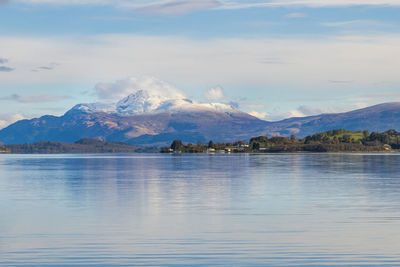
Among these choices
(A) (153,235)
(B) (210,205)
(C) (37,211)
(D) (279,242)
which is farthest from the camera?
(B) (210,205)

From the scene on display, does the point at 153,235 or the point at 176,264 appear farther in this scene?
the point at 153,235

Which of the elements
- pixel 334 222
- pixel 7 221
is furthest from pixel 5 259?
pixel 334 222

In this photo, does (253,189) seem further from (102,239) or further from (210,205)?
(102,239)

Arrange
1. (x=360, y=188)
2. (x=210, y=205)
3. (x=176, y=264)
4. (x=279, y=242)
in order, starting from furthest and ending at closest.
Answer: (x=360, y=188), (x=210, y=205), (x=279, y=242), (x=176, y=264)

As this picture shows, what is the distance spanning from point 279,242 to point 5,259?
579 inches

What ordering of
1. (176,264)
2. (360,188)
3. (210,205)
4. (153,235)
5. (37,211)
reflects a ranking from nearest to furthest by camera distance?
(176,264), (153,235), (37,211), (210,205), (360,188)

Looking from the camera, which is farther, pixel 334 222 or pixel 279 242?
pixel 334 222

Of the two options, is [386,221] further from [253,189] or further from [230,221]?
[253,189]

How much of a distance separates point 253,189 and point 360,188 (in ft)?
41.0

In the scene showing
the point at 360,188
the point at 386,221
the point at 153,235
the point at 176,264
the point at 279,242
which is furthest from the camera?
the point at 360,188

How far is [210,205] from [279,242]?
19484mm

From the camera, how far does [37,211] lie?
49312mm

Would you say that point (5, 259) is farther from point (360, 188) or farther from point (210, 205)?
point (360, 188)

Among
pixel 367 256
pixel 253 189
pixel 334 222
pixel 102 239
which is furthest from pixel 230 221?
pixel 253 189
